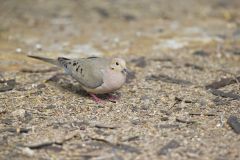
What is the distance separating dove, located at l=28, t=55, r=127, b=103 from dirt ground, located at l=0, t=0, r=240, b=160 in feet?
0.56

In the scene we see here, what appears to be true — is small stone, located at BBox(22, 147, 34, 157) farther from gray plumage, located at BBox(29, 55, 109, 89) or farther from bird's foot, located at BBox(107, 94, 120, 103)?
bird's foot, located at BBox(107, 94, 120, 103)

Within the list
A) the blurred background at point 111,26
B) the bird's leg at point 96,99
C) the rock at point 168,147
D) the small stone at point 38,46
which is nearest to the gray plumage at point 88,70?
the bird's leg at point 96,99

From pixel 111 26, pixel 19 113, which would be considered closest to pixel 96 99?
pixel 19 113

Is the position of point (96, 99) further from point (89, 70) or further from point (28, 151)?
point (28, 151)

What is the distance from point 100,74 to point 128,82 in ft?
3.25

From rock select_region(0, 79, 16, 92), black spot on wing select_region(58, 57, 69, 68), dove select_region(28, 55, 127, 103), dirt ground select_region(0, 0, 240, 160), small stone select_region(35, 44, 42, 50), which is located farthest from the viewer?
small stone select_region(35, 44, 42, 50)

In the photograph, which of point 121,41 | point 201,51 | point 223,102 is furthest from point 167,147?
point 121,41

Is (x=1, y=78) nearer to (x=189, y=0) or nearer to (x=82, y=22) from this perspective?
(x=82, y=22)

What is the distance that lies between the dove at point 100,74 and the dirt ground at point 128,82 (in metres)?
0.17

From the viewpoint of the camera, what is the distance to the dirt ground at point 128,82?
4520 mm

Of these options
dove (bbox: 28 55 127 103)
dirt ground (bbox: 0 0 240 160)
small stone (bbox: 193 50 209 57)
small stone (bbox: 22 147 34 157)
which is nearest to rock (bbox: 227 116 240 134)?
dirt ground (bbox: 0 0 240 160)

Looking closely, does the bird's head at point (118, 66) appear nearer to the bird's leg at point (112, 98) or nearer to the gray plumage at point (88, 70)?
the gray plumage at point (88, 70)

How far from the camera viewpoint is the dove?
18.3 ft

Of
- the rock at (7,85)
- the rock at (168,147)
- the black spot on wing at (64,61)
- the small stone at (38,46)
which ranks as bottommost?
the rock at (168,147)
